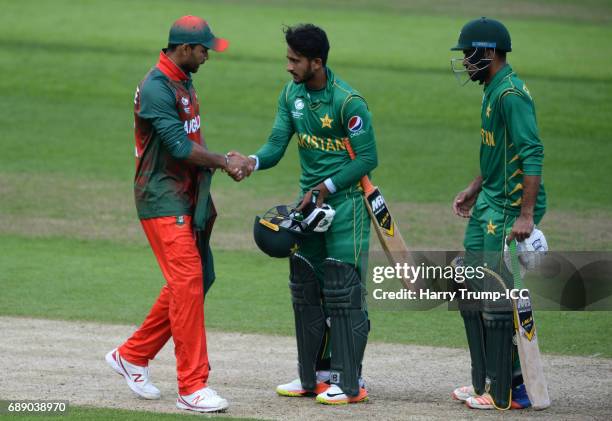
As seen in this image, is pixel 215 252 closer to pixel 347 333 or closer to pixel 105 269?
pixel 105 269

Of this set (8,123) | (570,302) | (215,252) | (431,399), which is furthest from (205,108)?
(431,399)

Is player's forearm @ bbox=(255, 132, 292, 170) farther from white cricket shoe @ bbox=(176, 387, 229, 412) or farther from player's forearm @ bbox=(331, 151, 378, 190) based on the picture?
white cricket shoe @ bbox=(176, 387, 229, 412)

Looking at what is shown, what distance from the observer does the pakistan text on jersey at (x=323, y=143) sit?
7555 mm

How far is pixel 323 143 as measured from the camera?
24.9 ft

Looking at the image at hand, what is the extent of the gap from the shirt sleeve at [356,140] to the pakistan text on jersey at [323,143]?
3.8 inches

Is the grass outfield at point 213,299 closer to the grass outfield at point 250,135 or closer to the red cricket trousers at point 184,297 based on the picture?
the grass outfield at point 250,135

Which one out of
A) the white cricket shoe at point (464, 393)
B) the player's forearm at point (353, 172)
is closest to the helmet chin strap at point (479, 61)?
the player's forearm at point (353, 172)

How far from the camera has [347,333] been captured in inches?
297

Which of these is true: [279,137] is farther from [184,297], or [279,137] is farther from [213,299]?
[213,299]

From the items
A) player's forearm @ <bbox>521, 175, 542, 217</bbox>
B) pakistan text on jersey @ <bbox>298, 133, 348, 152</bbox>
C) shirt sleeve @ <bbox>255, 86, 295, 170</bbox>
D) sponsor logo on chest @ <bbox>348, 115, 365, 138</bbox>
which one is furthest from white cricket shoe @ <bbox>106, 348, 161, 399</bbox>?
player's forearm @ <bbox>521, 175, 542, 217</bbox>

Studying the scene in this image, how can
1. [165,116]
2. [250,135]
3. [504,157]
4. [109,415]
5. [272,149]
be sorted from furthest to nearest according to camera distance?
[250,135]
[272,149]
[504,157]
[165,116]
[109,415]

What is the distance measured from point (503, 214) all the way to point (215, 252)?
20.9ft

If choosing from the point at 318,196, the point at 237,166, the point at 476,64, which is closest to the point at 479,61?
the point at 476,64

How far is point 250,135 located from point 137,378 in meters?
13.3
